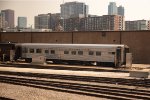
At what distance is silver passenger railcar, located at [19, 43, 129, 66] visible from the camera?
120 ft

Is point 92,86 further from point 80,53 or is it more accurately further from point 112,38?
point 112,38

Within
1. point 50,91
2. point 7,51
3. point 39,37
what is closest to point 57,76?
point 50,91

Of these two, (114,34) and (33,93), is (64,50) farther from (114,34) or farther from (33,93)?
(33,93)

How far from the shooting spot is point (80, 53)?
38812 millimetres

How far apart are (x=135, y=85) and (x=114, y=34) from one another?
82.6 ft

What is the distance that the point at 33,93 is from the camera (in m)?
A: 19.3

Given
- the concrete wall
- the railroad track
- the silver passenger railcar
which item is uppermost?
the concrete wall

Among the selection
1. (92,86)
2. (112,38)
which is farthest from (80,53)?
(92,86)

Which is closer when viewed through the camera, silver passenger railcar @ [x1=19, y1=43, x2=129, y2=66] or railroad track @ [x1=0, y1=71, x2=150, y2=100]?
railroad track @ [x1=0, y1=71, x2=150, y2=100]

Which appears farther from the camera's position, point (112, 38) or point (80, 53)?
point (112, 38)

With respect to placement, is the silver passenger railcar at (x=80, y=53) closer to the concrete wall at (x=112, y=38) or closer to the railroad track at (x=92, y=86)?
the concrete wall at (x=112, y=38)

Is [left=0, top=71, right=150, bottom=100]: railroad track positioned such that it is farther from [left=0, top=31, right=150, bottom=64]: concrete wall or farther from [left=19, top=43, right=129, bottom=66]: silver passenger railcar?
[left=0, top=31, right=150, bottom=64]: concrete wall

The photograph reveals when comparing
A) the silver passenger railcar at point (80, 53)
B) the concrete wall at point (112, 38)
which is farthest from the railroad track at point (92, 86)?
the concrete wall at point (112, 38)

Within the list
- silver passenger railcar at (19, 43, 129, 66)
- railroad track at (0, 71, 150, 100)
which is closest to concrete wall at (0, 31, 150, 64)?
silver passenger railcar at (19, 43, 129, 66)
